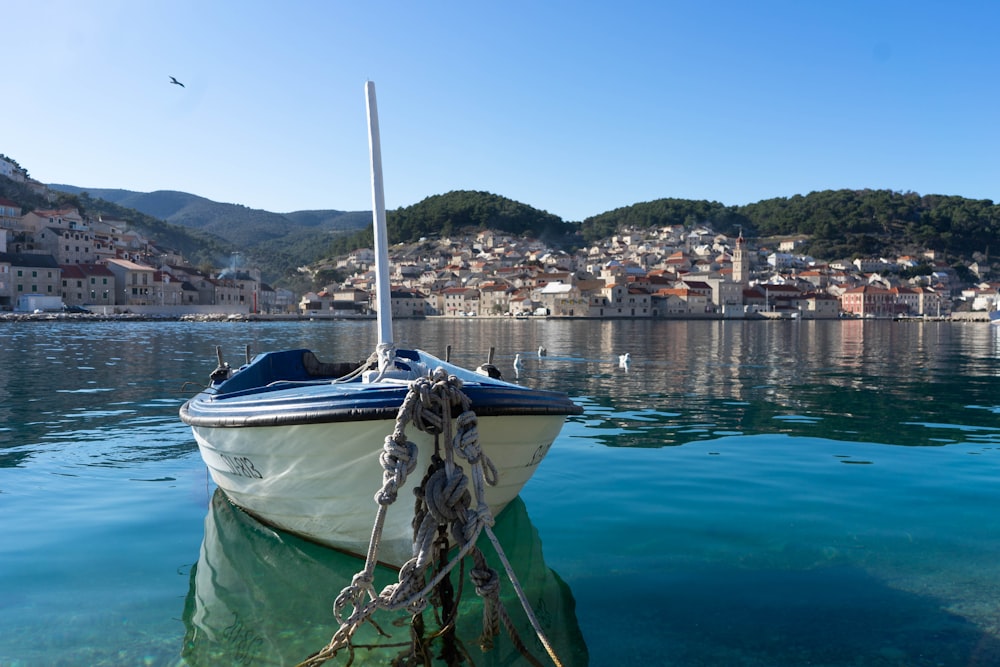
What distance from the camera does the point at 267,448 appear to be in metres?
5.27

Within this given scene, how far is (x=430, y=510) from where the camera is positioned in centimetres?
411

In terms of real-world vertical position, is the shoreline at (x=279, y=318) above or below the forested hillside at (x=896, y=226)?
below

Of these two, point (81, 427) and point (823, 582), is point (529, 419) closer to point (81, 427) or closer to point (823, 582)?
point (823, 582)

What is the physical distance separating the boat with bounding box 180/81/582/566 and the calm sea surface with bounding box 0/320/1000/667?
1.66 ft

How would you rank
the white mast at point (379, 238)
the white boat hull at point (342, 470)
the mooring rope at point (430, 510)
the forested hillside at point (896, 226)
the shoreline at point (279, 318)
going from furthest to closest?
the forested hillside at point (896, 226) → the shoreline at point (279, 318) → the white mast at point (379, 238) → the white boat hull at point (342, 470) → the mooring rope at point (430, 510)

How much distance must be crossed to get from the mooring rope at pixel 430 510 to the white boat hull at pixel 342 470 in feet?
0.83

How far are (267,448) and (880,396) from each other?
15.5m

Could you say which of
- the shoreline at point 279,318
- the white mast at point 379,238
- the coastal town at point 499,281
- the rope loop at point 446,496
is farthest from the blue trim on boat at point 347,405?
the coastal town at point 499,281

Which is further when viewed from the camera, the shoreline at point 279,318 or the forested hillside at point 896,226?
the forested hillside at point 896,226

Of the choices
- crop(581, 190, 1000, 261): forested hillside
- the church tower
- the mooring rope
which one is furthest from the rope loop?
crop(581, 190, 1000, 261): forested hillside

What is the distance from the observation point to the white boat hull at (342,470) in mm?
4715

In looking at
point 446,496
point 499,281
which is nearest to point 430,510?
point 446,496

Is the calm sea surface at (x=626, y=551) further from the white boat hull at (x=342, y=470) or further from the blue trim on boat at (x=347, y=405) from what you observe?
the blue trim on boat at (x=347, y=405)

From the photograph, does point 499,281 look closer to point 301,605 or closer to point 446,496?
point 301,605
